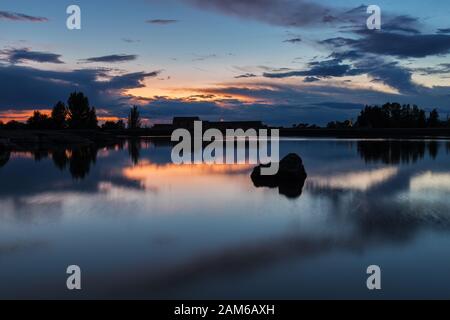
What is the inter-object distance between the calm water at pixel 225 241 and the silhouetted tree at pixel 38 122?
102 meters

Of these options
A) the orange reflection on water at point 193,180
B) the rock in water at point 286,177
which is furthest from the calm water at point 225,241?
the rock in water at point 286,177

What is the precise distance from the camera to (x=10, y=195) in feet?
59.0

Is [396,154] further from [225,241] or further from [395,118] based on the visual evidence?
[395,118]

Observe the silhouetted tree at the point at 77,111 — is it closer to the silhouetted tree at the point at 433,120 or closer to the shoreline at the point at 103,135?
the shoreline at the point at 103,135

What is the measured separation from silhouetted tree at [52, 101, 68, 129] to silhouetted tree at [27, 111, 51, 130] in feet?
6.50

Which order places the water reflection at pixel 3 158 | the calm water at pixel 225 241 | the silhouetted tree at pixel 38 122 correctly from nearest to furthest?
1. the calm water at pixel 225 241
2. the water reflection at pixel 3 158
3. the silhouetted tree at pixel 38 122

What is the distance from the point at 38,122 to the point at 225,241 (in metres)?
116

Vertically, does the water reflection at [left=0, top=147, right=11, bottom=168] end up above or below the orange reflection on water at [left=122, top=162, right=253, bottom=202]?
above

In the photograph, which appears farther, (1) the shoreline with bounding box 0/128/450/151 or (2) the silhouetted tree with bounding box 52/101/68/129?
(2) the silhouetted tree with bounding box 52/101/68/129

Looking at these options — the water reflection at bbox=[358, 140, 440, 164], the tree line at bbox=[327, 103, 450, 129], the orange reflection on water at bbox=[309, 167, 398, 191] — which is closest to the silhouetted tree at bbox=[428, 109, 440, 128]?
the tree line at bbox=[327, 103, 450, 129]

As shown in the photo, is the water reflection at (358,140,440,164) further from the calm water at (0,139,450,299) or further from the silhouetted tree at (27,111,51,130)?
the silhouetted tree at (27,111,51,130)

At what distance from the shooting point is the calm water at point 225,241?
306 inches

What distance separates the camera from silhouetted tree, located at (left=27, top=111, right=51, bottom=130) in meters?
115
